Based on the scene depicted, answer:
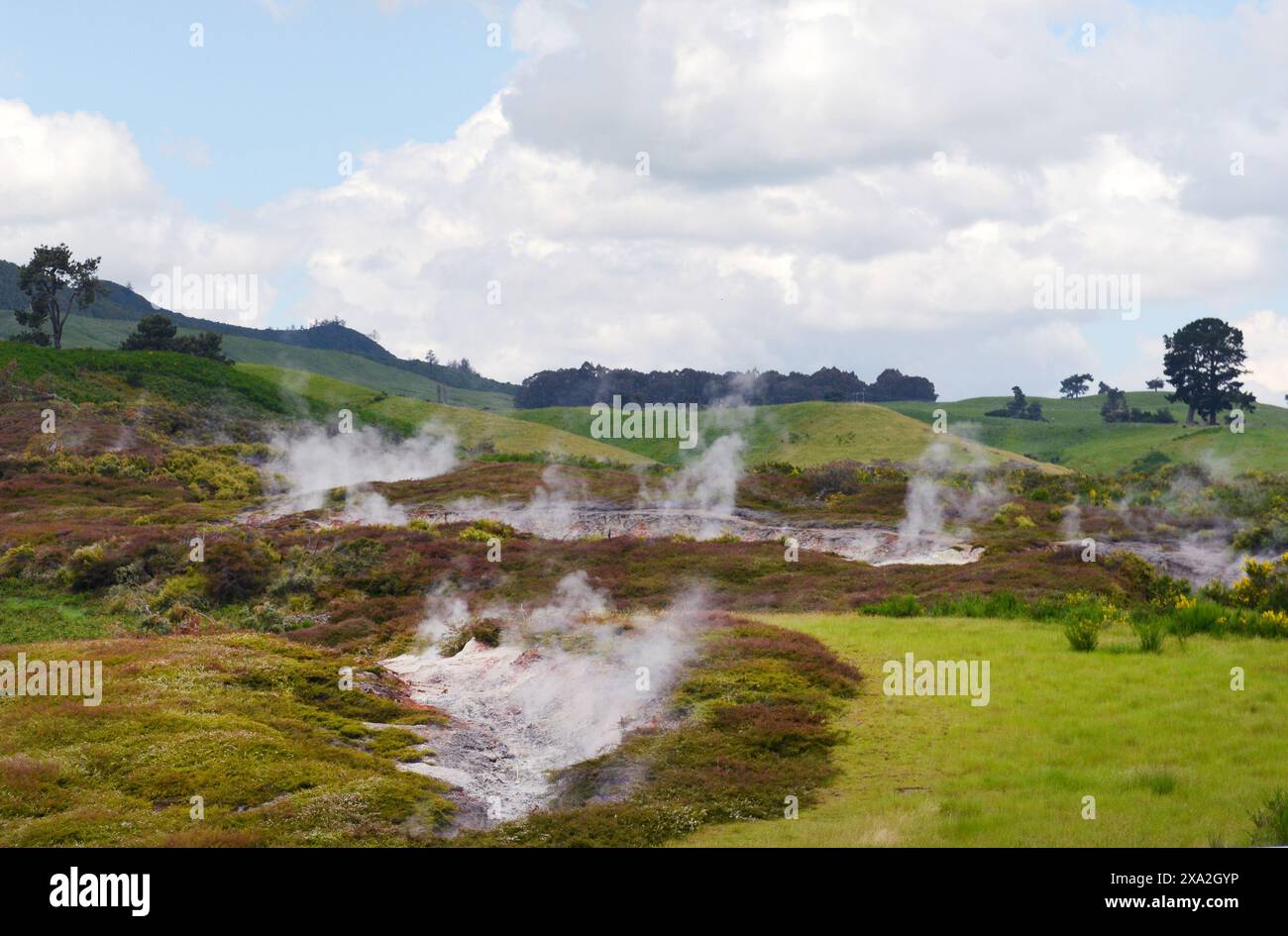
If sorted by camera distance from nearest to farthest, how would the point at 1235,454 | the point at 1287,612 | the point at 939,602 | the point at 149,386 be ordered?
the point at 1287,612 → the point at 939,602 → the point at 149,386 → the point at 1235,454

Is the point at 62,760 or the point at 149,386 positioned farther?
the point at 149,386

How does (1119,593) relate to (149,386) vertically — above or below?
below

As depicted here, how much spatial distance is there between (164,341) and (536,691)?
97554mm

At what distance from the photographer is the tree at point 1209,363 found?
116m

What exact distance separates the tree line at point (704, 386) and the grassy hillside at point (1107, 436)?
13.8 metres

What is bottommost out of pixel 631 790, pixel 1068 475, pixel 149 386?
pixel 631 790

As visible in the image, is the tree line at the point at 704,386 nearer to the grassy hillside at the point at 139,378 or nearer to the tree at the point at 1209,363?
the tree at the point at 1209,363

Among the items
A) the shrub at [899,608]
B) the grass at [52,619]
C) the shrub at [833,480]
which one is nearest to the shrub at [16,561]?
the grass at [52,619]

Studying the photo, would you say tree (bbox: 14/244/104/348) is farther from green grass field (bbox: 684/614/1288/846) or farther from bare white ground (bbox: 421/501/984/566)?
green grass field (bbox: 684/614/1288/846)
